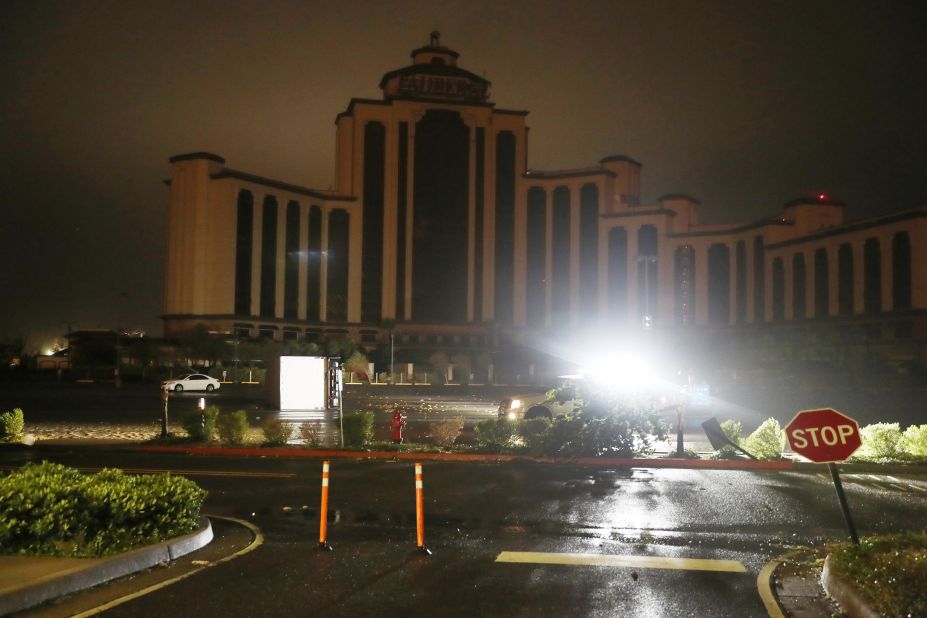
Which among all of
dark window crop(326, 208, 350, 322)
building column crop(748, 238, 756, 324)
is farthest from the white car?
building column crop(748, 238, 756, 324)

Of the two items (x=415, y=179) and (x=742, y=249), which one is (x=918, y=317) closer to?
(x=742, y=249)

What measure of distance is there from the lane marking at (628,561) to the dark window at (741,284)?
8886cm

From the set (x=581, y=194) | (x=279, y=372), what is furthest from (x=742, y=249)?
(x=279, y=372)

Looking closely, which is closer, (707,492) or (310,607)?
(310,607)

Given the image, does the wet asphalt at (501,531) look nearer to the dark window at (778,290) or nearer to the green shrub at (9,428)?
the green shrub at (9,428)

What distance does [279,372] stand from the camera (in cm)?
3328

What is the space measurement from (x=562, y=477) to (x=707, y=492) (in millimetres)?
2798

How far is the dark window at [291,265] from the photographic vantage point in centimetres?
9606

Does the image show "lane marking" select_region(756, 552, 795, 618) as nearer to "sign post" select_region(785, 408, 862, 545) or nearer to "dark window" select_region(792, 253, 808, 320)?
"sign post" select_region(785, 408, 862, 545)

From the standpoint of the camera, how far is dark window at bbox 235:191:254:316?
92.1 m

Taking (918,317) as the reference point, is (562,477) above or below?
below

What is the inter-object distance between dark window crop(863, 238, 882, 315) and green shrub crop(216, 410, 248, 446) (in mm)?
64624

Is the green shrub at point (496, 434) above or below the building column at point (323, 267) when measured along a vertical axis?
below

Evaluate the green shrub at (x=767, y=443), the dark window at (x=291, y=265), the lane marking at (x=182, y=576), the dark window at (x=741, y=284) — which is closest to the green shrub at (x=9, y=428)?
the lane marking at (x=182, y=576)
